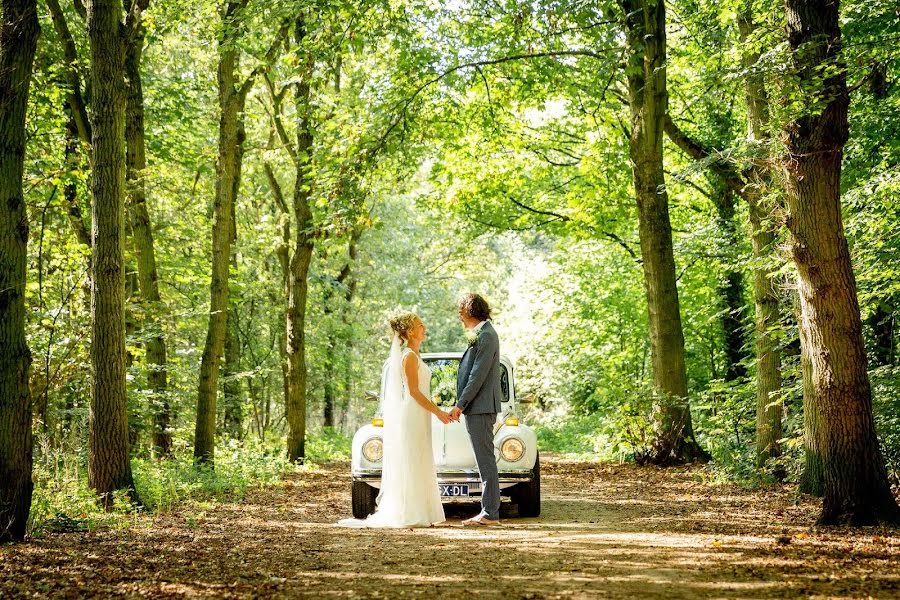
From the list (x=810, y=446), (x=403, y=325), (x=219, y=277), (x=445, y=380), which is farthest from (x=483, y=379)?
(x=219, y=277)

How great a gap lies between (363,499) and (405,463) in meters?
0.99

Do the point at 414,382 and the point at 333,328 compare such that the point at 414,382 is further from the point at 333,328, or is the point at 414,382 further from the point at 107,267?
the point at 333,328

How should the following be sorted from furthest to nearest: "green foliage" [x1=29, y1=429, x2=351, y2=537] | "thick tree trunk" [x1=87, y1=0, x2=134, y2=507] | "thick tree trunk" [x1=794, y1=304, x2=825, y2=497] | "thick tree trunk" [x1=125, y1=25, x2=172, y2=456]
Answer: "thick tree trunk" [x1=125, y1=25, x2=172, y2=456] → "thick tree trunk" [x1=87, y1=0, x2=134, y2=507] → "thick tree trunk" [x1=794, y1=304, x2=825, y2=497] → "green foliage" [x1=29, y1=429, x2=351, y2=537]

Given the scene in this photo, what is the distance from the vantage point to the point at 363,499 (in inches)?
380

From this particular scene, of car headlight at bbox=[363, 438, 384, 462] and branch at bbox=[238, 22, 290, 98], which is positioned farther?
branch at bbox=[238, 22, 290, 98]

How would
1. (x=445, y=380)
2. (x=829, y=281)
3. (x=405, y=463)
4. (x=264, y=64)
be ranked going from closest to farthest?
(x=829, y=281), (x=405, y=463), (x=445, y=380), (x=264, y=64)

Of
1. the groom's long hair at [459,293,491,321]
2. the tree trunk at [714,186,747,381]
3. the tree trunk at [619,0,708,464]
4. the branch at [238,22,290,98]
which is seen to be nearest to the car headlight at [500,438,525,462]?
the groom's long hair at [459,293,491,321]

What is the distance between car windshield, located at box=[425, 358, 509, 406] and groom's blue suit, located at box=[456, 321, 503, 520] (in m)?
1.56

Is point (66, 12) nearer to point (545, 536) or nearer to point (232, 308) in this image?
point (232, 308)

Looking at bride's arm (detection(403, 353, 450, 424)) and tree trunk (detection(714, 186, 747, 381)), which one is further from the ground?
tree trunk (detection(714, 186, 747, 381))

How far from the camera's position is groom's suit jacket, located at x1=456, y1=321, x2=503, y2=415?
29.0 feet

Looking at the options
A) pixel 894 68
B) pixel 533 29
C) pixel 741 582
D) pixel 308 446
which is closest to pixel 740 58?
pixel 894 68

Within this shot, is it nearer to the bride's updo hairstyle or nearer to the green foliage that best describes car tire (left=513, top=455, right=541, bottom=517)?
the bride's updo hairstyle

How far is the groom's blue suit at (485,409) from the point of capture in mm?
8828
